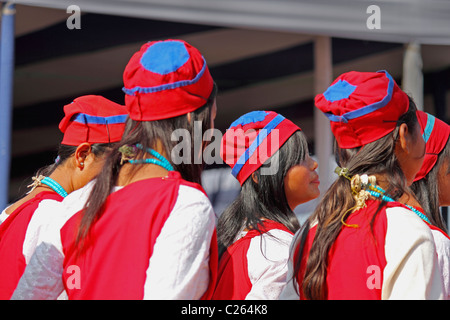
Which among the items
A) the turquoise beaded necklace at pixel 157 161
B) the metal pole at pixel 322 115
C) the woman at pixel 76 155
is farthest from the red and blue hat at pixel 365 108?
the metal pole at pixel 322 115

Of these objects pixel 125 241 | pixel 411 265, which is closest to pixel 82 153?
pixel 125 241

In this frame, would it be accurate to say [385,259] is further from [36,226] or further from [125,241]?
[36,226]

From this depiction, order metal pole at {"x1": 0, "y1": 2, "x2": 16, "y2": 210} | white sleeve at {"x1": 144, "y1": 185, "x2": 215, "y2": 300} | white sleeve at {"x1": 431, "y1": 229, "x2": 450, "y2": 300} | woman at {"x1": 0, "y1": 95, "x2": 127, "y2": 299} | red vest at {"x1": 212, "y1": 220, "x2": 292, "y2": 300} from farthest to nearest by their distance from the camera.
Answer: metal pole at {"x1": 0, "y1": 2, "x2": 16, "y2": 210} < woman at {"x1": 0, "y1": 95, "x2": 127, "y2": 299} < red vest at {"x1": 212, "y1": 220, "x2": 292, "y2": 300} < white sleeve at {"x1": 431, "y1": 229, "x2": 450, "y2": 300} < white sleeve at {"x1": 144, "y1": 185, "x2": 215, "y2": 300}

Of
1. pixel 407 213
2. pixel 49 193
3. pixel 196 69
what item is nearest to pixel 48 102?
pixel 49 193

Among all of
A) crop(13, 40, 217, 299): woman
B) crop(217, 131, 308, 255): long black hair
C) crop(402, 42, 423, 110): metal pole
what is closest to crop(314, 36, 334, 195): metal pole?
crop(402, 42, 423, 110): metal pole

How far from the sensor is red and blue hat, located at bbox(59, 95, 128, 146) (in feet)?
7.08

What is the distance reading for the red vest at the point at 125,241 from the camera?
130cm

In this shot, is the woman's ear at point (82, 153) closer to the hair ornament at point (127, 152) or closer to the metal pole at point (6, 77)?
the hair ornament at point (127, 152)

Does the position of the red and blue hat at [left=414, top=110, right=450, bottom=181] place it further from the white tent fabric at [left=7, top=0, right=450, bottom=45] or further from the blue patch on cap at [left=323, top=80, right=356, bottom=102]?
the white tent fabric at [left=7, top=0, right=450, bottom=45]

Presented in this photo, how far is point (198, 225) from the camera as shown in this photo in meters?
1.32

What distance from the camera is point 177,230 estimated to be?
1.30 metres

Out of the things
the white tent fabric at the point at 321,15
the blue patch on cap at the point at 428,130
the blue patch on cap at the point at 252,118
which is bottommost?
the blue patch on cap at the point at 428,130

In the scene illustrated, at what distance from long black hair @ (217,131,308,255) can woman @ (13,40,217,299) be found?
625mm

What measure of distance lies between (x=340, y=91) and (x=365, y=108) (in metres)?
0.11
